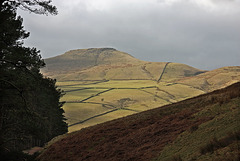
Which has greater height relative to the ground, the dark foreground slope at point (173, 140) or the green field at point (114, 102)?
the green field at point (114, 102)

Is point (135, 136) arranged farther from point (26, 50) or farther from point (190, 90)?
point (190, 90)

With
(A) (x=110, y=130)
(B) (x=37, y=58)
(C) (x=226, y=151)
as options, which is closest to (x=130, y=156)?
(C) (x=226, y=151)

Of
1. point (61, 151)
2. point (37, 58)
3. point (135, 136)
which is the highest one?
point (37, 58)

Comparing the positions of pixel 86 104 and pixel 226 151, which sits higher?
pixel 86 104

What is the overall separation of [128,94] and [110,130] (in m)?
140

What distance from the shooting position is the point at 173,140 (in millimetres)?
14391

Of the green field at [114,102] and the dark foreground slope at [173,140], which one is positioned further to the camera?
the green field at [114,102]

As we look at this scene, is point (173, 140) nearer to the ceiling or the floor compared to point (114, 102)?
nearer to the floor

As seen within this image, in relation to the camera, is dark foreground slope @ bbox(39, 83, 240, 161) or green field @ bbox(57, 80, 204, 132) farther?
green field @ bbox(57, 80, 204, 132)

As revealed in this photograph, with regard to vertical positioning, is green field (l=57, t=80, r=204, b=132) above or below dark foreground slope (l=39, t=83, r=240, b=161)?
above

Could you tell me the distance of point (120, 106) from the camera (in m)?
141

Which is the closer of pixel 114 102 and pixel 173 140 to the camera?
pixel 173 140

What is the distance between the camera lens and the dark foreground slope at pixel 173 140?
1010 centimetres

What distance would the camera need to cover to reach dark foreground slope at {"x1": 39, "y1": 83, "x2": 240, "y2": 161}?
398 inches
